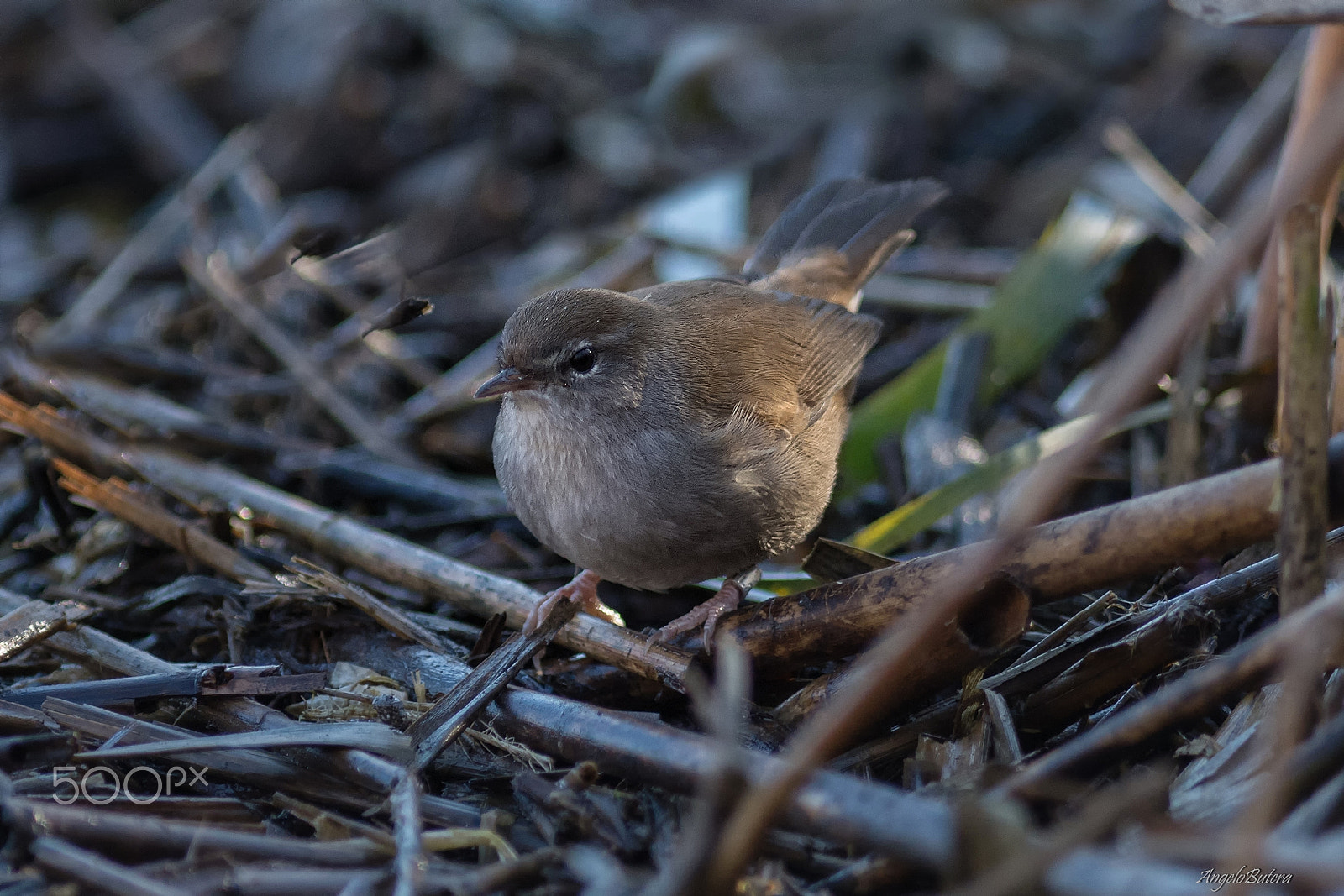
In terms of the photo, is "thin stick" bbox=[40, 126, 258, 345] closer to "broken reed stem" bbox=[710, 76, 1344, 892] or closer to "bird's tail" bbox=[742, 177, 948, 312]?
"bird's tail" bbox=[742, 177, 948, 312]

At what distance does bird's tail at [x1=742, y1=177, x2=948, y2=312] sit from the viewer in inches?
197

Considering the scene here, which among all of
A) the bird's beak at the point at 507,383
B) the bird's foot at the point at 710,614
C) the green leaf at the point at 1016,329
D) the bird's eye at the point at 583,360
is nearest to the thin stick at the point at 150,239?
the bird's beak at the point at 507,383

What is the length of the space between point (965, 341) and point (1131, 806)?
3311mm

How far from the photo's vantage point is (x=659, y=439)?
3.80 m

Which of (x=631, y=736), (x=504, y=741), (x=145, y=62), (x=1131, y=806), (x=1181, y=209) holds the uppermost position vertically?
(x=145, y=62)

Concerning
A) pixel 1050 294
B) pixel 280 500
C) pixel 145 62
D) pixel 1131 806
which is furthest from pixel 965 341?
pixel 145 62

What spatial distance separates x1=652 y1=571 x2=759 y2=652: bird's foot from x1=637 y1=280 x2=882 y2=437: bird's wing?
576 mm

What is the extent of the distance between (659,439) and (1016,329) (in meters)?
2.10

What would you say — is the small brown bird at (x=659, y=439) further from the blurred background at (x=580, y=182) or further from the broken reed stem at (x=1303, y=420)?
the broken reed stem at (x=1303, y=420)

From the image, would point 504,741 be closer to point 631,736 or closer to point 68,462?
point 631,736

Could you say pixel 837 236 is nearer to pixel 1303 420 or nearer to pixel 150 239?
pixel 1303 420

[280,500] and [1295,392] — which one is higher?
[1295,392]

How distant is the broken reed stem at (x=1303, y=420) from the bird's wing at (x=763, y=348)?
1.81 metres

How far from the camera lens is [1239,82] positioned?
7.49m
